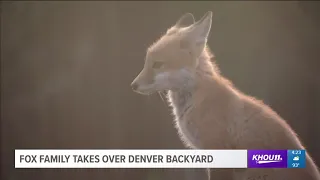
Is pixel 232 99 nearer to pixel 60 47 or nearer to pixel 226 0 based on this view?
pixel 226 0

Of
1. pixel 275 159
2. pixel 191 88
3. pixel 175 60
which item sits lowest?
pixel 275 159

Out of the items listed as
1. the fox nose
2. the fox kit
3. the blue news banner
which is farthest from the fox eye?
the blue news banner

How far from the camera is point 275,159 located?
130cm

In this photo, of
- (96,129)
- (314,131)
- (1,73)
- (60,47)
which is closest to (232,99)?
(314,131)

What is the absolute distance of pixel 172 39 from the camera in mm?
1309

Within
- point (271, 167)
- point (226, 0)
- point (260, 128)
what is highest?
point (226, 0)

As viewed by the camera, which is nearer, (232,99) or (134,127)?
(232,99)

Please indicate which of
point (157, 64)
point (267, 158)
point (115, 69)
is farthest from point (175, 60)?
point (267, 158)

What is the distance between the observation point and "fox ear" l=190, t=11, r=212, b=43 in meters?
1.30

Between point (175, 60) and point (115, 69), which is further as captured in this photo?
point (115, 69)

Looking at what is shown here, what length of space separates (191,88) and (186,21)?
0.28 m

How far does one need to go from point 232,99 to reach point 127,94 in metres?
0.42

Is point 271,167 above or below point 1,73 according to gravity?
below

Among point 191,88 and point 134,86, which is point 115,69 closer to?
point 134,86
